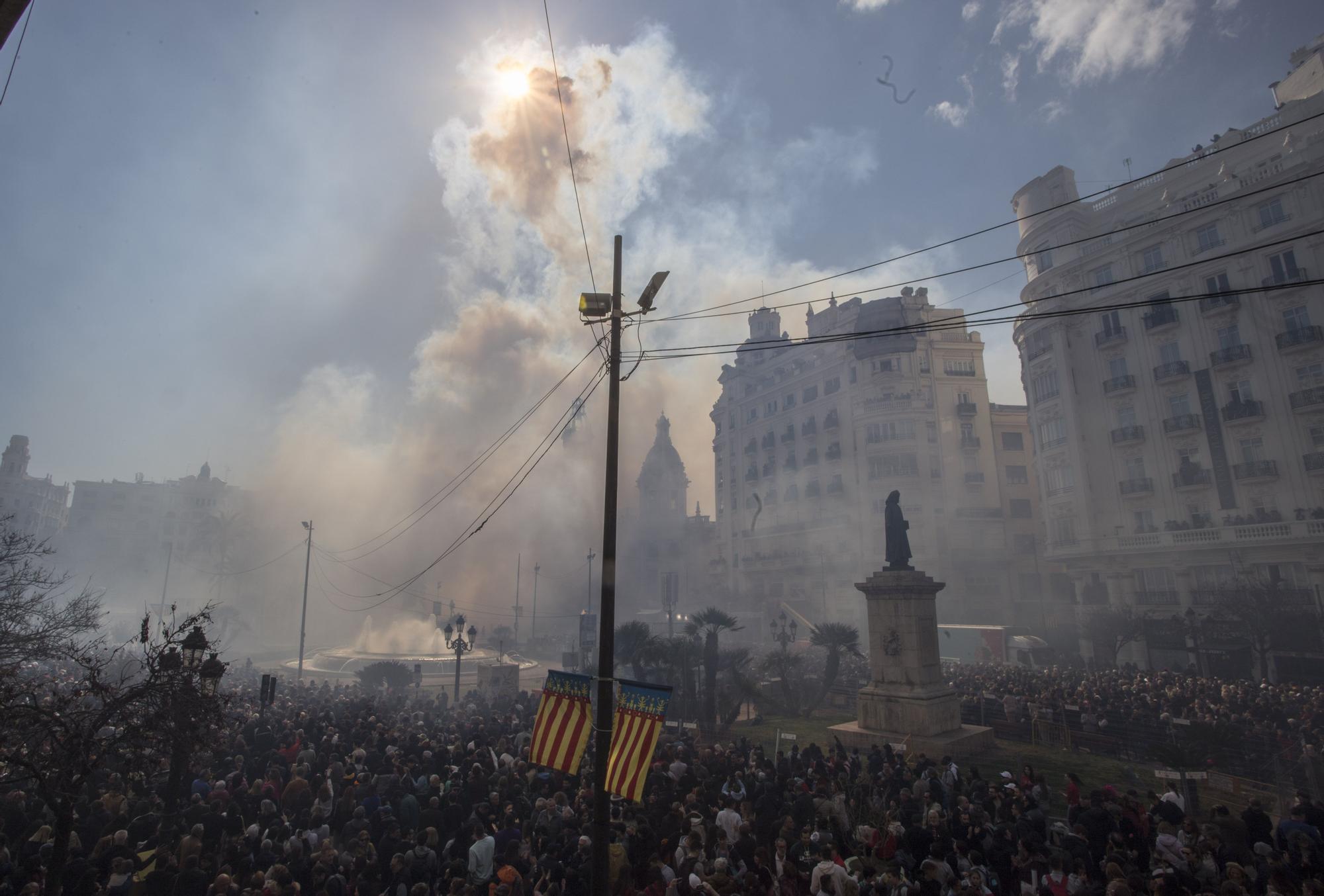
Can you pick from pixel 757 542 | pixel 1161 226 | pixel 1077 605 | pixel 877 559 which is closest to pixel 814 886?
pixel 1077 605

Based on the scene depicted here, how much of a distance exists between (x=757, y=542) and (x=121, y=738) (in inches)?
2609

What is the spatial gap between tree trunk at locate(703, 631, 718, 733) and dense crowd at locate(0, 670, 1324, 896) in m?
8.56

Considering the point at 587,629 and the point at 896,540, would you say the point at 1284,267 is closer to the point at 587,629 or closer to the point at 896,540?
the point at 896,540

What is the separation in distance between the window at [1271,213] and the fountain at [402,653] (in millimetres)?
52107

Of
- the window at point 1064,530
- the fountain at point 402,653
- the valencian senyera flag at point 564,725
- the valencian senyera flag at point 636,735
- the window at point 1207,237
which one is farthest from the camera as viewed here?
the fountain at point 402,653

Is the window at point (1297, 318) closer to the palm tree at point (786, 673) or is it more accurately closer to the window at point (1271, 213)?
the window at point (1271, 213)

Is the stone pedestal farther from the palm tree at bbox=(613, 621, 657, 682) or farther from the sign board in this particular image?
the sign board

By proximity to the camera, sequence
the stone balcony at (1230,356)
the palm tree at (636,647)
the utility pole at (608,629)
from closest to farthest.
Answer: the utility pole at (608,629), the palm tree at (636,647), the stone balcony at (1230,356)

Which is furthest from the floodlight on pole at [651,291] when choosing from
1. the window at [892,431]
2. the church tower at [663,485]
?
the church tower at [663,485]

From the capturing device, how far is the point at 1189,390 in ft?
127

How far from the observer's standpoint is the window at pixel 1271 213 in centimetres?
3541

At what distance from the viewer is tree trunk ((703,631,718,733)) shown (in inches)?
881

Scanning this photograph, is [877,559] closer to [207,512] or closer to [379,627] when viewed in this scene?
[379,627]

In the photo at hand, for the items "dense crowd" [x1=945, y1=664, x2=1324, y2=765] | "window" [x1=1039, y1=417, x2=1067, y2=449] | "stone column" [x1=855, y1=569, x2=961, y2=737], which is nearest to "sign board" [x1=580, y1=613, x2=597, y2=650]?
"dense crowd" [x1=945, y1=664, x2=1324, y2=765]
